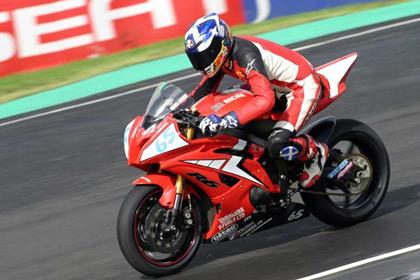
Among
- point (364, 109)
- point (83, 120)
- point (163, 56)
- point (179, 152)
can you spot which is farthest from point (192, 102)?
point (163, 56)

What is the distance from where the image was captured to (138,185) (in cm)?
620

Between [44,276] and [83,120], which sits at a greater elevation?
[44,276]

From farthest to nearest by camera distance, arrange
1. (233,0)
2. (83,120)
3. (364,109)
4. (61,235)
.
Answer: (233,0), (83,120), (364,109), (61,235)

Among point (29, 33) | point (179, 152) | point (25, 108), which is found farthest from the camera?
point (29, 33)

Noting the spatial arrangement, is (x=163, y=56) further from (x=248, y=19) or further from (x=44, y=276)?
(x=44, y=276)

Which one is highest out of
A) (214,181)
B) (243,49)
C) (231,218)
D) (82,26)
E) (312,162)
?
(243,49)

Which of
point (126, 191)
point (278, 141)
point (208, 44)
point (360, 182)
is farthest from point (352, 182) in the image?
point (126, 191)

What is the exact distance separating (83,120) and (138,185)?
18.2ft

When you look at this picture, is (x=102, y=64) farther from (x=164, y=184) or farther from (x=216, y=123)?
(x=216, y=123)

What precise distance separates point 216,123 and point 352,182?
58.4 inches

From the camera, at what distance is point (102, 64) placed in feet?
48.2

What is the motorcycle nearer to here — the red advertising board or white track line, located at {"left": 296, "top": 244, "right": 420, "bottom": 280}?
white track line, located at {"left": 296, "top": 244, "right": 420, "bottom": 280}

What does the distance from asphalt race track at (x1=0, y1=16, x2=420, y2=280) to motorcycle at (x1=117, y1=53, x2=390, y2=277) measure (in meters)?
0.20

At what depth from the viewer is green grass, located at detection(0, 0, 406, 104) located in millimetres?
14133
